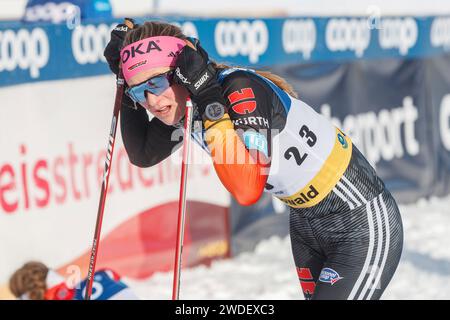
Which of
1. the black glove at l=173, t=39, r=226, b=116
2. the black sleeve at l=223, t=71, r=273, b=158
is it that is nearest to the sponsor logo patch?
the black sleeve at l=223, t=71, r=273, b=158

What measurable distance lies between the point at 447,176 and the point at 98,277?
6.30 meters

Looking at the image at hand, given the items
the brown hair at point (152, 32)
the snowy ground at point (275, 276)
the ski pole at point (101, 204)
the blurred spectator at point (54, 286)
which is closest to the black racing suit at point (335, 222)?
the ski pole at point (101, 204)

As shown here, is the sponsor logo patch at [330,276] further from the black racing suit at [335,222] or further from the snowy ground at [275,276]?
the snowy ground at [275,276]

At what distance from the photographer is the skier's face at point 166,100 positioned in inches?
139

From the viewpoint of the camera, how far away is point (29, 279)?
5844 millimetres

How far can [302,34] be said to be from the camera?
8.59m

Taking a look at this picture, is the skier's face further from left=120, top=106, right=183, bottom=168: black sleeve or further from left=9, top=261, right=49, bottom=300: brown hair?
left=9, top=261, right=49, bottom=300: brown hair

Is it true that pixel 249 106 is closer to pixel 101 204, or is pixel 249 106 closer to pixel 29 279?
pixel 101 204

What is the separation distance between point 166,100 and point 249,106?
0.36 m

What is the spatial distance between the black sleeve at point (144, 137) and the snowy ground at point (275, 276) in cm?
268

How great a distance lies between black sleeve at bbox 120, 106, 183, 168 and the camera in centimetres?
403

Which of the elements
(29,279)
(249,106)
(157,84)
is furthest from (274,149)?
(29,279)
